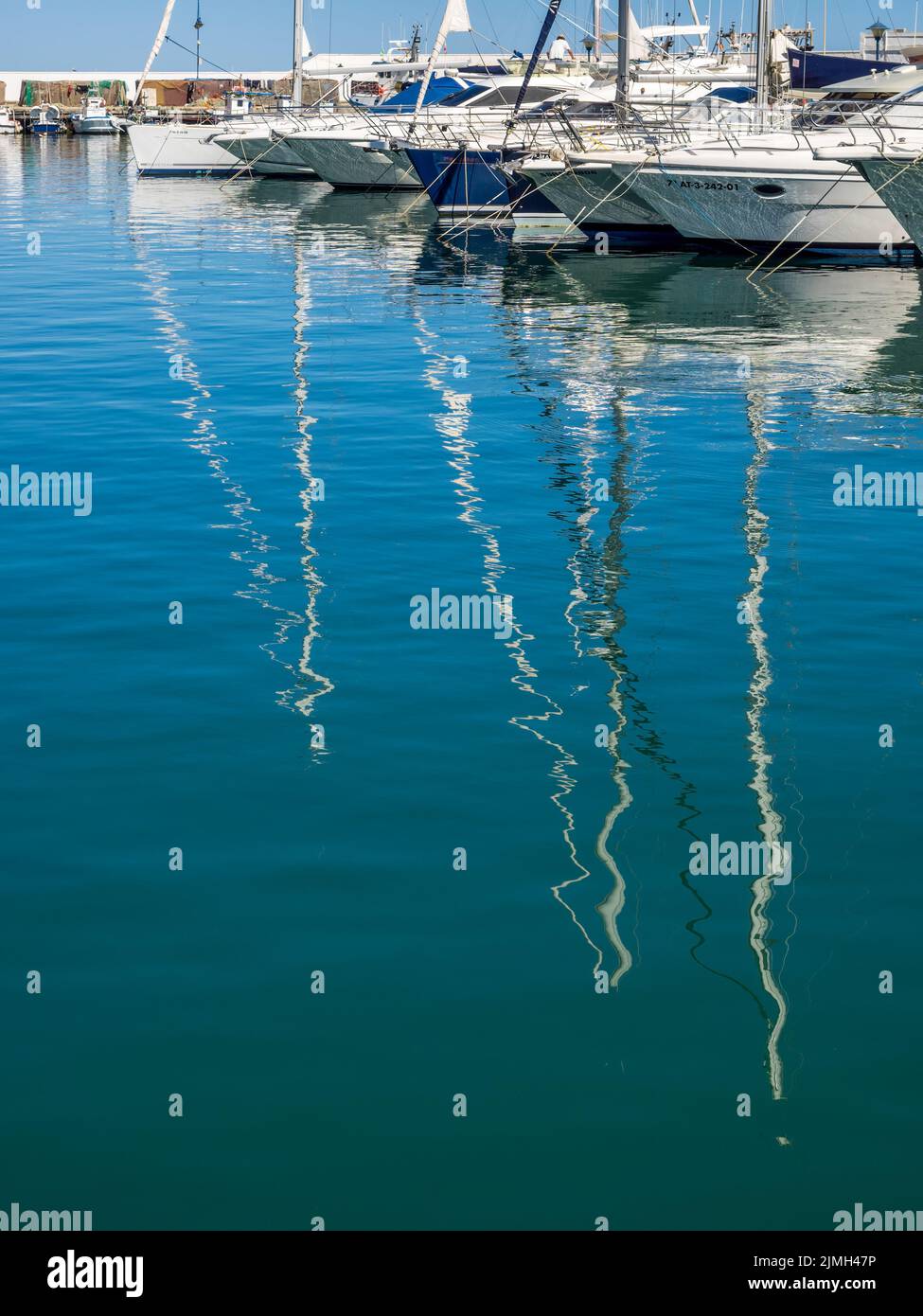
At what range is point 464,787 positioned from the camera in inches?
331

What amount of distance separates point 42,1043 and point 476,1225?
1981mm

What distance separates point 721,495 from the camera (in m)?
14.4

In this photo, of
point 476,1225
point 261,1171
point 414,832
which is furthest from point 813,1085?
point 414,832

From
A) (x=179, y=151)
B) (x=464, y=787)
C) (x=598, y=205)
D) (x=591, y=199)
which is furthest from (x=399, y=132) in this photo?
(x=464, y=787)

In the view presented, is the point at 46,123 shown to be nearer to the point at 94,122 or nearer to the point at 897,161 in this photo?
the point at 94,122

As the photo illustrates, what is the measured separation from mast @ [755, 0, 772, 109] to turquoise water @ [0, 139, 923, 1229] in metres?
19.4

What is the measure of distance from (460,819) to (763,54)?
107 ft

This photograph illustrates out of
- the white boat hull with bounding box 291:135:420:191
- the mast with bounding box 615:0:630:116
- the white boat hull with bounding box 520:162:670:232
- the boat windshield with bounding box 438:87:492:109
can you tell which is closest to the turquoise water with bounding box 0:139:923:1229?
the white boat hull with bounding box 520:162:670:232

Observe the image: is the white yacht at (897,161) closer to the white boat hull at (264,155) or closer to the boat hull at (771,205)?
the boat hull at (771,205)

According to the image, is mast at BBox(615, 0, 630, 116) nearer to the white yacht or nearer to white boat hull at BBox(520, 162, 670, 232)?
white boat hull at BBox(520, 162, 670, 232)

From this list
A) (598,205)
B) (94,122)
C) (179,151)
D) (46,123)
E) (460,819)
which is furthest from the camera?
(94,122)

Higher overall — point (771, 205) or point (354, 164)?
point (354, 164)

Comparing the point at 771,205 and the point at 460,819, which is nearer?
the point at 460,819

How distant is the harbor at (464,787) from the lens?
18.5ft
